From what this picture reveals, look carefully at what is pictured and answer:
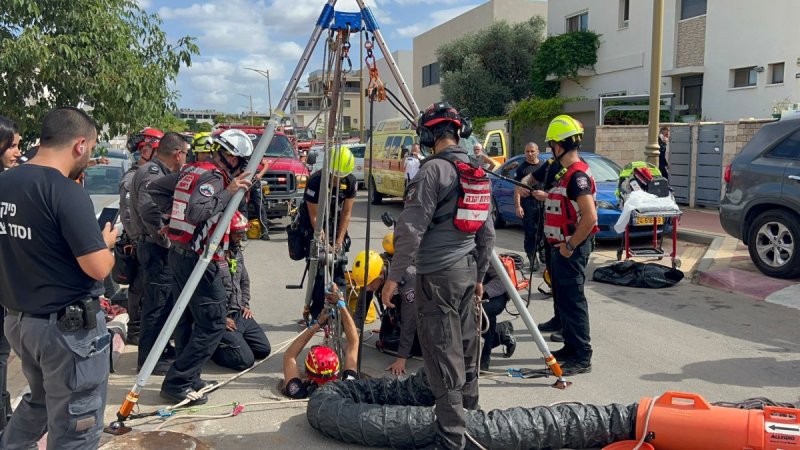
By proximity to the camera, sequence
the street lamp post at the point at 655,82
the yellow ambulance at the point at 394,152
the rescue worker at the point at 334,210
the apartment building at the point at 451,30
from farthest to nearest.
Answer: the apartment building at the point at 451,30 < the yellow ambulance at the point at 394,152 < the street lamp post at the point at 655,82 < the rescue worker at the point at 334,210

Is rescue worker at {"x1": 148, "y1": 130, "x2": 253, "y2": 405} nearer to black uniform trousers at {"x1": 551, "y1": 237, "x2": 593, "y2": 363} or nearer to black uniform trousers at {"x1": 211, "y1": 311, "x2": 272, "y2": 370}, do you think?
→ black uniform trousers at {"x1": 211, "y1": 311, "x2": 272, "y2": 370}

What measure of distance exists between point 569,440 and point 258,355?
313 centimetres

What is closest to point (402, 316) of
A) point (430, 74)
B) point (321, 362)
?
point (321, 362)

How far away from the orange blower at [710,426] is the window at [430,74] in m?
38.4

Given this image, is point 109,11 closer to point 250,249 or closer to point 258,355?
point 258,355

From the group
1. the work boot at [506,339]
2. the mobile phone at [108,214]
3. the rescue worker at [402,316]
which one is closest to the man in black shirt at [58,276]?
the rescue worker at [402,316]

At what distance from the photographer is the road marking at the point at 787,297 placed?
7.70 metres

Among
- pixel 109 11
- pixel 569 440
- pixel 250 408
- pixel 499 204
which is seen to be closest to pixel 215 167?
pixel 250 408

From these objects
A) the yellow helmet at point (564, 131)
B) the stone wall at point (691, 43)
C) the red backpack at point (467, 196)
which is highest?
the stone wall at point (691, 43)

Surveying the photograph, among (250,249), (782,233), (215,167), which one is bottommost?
(250,249)

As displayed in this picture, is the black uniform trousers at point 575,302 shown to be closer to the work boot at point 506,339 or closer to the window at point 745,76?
the work boot at point 506,339

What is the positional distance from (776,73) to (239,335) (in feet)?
62.6

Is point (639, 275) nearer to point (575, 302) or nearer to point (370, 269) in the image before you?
point (575, 302)

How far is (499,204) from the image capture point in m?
13.8
